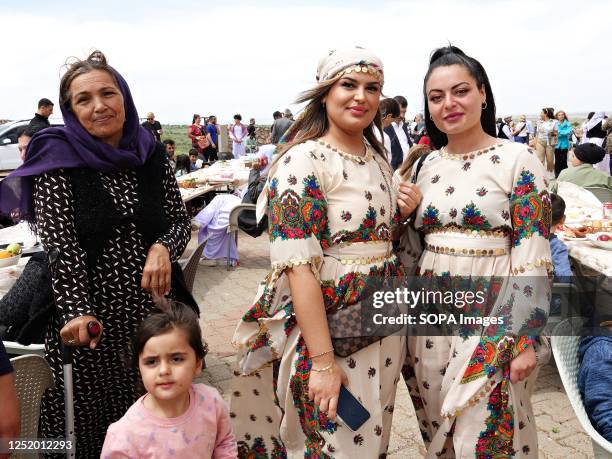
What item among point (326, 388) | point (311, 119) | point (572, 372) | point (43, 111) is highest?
point (43, 111)

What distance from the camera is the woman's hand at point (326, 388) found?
72.0 inches

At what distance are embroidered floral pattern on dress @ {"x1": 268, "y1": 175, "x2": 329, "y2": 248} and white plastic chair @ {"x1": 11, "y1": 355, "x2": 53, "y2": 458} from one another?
102 cm

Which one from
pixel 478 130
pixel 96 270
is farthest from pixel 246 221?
pixel 478 130

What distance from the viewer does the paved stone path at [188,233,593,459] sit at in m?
3.14

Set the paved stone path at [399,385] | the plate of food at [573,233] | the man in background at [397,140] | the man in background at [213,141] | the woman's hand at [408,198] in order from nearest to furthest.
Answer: the woman's hand at [408,198] < the paved stone path at [399,385] < the plate of food at [573,233] < the man in background at [397,140] < the man in background at [213,141]

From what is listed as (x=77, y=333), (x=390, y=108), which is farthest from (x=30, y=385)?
(x=390, y=108)

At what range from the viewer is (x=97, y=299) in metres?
2.31

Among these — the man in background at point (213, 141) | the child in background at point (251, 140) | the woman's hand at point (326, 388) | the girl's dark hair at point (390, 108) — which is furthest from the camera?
the child in background at point (251, 140)

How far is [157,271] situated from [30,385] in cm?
63

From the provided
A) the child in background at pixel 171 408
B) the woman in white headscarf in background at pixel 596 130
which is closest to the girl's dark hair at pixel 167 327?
the child in background at pixel 171 408

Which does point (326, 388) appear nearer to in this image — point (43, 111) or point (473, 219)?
point (473, 219)

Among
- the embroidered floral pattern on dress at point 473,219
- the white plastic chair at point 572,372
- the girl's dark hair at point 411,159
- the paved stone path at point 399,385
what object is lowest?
the paved stone path at point 399,385

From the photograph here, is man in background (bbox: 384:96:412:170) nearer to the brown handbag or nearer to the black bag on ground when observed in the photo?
the black bag on ground

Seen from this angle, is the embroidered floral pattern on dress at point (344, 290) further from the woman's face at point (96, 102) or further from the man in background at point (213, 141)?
the man in background at point (213, 141)
